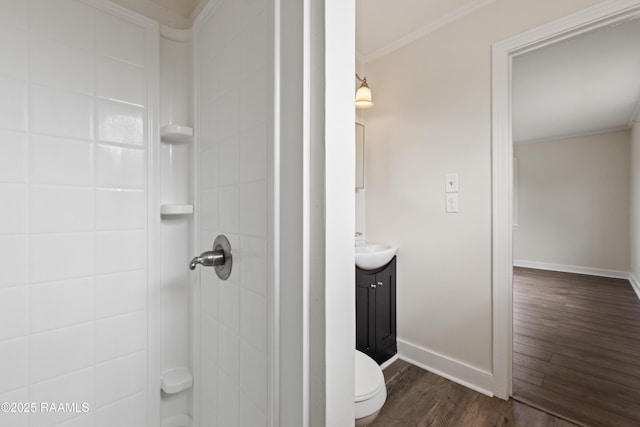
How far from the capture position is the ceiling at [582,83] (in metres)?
2.06

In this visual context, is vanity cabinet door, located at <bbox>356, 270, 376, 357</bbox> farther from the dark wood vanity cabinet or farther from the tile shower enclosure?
the tile shower enclosure

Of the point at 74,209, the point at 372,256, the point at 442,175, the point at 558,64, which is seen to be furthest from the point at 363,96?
the point at 558,64

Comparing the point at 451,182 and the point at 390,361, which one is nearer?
the point at 451,182

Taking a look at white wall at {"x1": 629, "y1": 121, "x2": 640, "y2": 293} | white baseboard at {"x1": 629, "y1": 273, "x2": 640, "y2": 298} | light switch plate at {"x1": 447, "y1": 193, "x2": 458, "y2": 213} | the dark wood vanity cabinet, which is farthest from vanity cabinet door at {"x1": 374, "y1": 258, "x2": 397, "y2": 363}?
white wall at {"x1": 629, "y1": 121, "x2": 640, "y2": 293}

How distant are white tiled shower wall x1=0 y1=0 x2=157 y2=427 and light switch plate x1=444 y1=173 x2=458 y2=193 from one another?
173 cm

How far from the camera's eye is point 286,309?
56cm

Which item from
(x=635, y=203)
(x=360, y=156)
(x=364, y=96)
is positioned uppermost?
(x=364, y=96)

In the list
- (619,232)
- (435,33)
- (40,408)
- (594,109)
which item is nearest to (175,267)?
(40,408)

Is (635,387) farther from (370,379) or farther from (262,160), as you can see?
(262,160)

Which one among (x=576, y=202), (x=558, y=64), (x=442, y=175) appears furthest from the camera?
(x=576, y=202)

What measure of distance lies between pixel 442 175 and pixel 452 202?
202mm

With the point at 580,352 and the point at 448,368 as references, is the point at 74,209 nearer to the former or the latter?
the point at 448,368

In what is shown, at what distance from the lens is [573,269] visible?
188 inches

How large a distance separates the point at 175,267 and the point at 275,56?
93 cm
